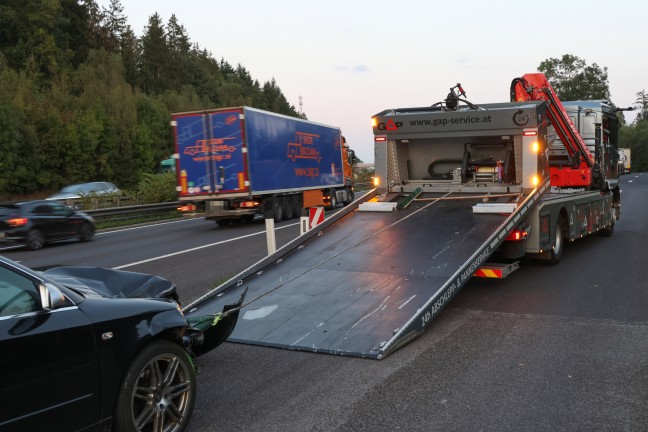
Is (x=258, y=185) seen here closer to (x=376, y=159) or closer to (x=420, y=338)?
(x=376, y=159)

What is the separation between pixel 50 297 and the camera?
352 centimetres

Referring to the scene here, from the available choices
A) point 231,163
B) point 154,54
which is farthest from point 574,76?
point 231,163

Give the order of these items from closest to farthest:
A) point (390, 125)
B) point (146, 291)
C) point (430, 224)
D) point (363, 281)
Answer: point (146, 291) → point (363, 281) → point (430, 224) → point (390, 125)

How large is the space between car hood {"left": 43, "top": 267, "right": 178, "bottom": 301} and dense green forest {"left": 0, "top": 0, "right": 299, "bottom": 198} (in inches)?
1422

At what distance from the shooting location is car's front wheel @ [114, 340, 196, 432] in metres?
3.82

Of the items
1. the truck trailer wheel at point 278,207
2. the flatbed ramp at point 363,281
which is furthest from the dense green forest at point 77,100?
the flatbed ramp at point 363,281

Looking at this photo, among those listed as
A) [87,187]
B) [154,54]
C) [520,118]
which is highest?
[154,54]

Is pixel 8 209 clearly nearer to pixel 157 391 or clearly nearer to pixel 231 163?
pixel 231 163

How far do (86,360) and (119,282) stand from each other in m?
1.80

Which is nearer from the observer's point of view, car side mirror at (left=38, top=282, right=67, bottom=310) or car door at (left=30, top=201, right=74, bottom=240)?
car side mirror at (left=38, top=282, right=67, bottom=310)

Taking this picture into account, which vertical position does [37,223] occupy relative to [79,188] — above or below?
below

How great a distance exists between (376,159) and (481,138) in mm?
1873

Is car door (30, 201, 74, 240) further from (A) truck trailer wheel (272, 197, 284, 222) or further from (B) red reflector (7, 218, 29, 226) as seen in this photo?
(A) truck trailer wheel (272, 197, 284, 222)

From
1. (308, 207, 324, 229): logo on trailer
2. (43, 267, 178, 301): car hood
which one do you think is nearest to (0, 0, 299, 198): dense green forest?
(308, 207, 324, 229): logo on trailer
